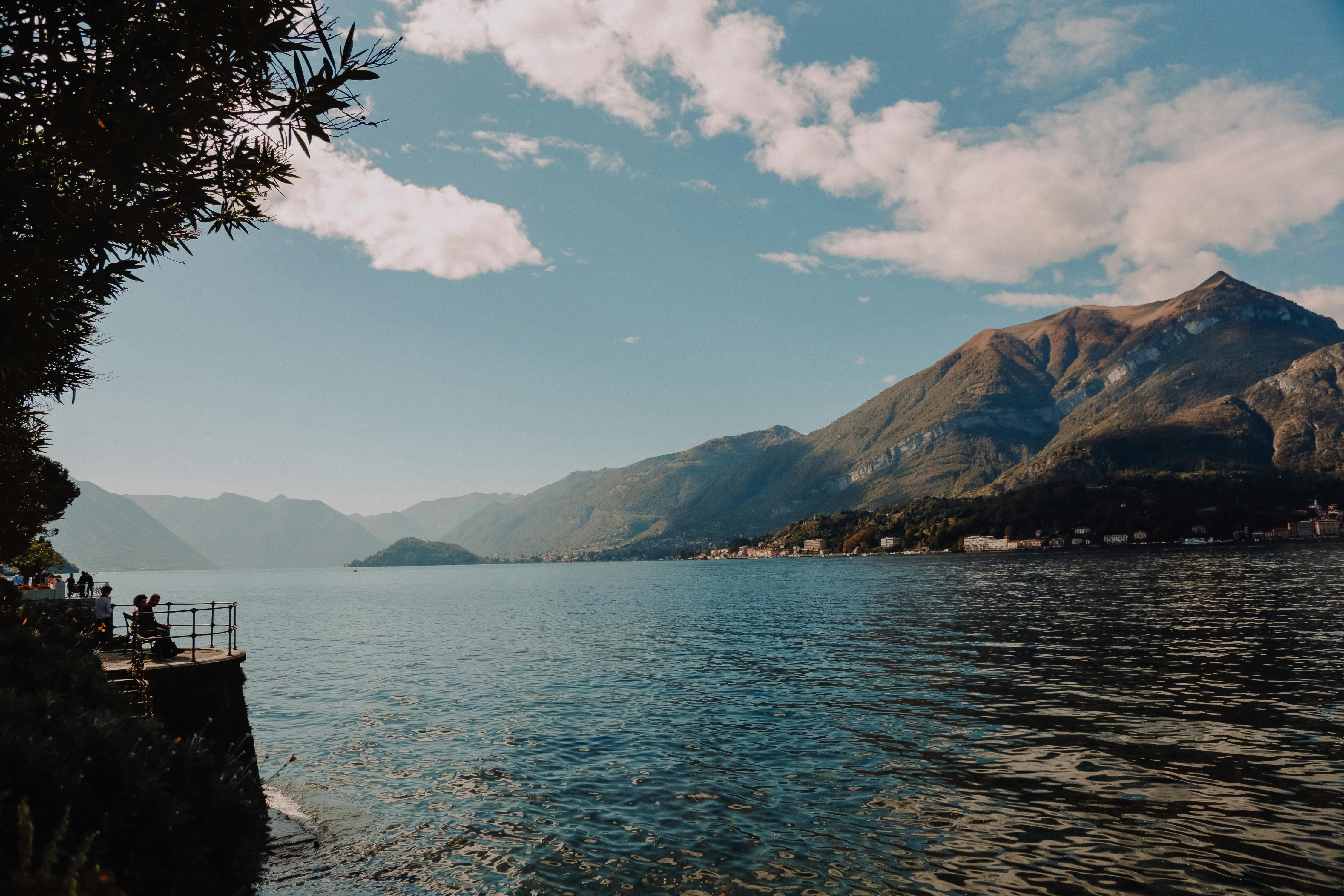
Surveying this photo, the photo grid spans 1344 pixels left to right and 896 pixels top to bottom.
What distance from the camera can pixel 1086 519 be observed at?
7840 inches

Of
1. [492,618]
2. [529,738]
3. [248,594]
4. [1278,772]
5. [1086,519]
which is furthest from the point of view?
[1086,519]

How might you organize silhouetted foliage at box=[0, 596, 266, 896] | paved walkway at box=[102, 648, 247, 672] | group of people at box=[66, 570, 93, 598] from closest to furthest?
silhouetted foliage at box=[0, 596, 266, 896] < paved walkway at box=[102, 648, 247, 672] < group of people at box=[66, 570, 93, 598]

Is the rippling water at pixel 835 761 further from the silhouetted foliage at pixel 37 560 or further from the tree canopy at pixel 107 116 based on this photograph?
the silhouetted foliage at pixel 37 560

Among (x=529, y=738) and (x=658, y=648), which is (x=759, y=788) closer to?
(x=529, y=738)

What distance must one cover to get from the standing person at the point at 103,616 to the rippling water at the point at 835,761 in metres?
7.01

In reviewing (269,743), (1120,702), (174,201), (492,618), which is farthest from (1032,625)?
(492,618)

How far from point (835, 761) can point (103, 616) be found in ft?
106

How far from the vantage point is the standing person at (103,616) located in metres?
25.0

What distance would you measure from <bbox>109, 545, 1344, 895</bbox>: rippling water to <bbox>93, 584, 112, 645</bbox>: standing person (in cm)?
701

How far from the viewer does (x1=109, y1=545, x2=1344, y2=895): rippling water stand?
12.9 m

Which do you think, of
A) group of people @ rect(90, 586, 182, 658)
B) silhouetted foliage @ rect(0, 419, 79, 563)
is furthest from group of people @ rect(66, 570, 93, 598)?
group of people @ rect(90, 586, 182, 658)

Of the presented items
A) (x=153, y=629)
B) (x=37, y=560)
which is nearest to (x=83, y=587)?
(x=37, y=560)

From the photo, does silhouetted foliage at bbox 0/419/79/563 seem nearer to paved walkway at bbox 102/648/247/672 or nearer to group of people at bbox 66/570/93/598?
paved walkway at bbox 102/648/247/672

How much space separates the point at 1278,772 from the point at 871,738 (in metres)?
10.0
